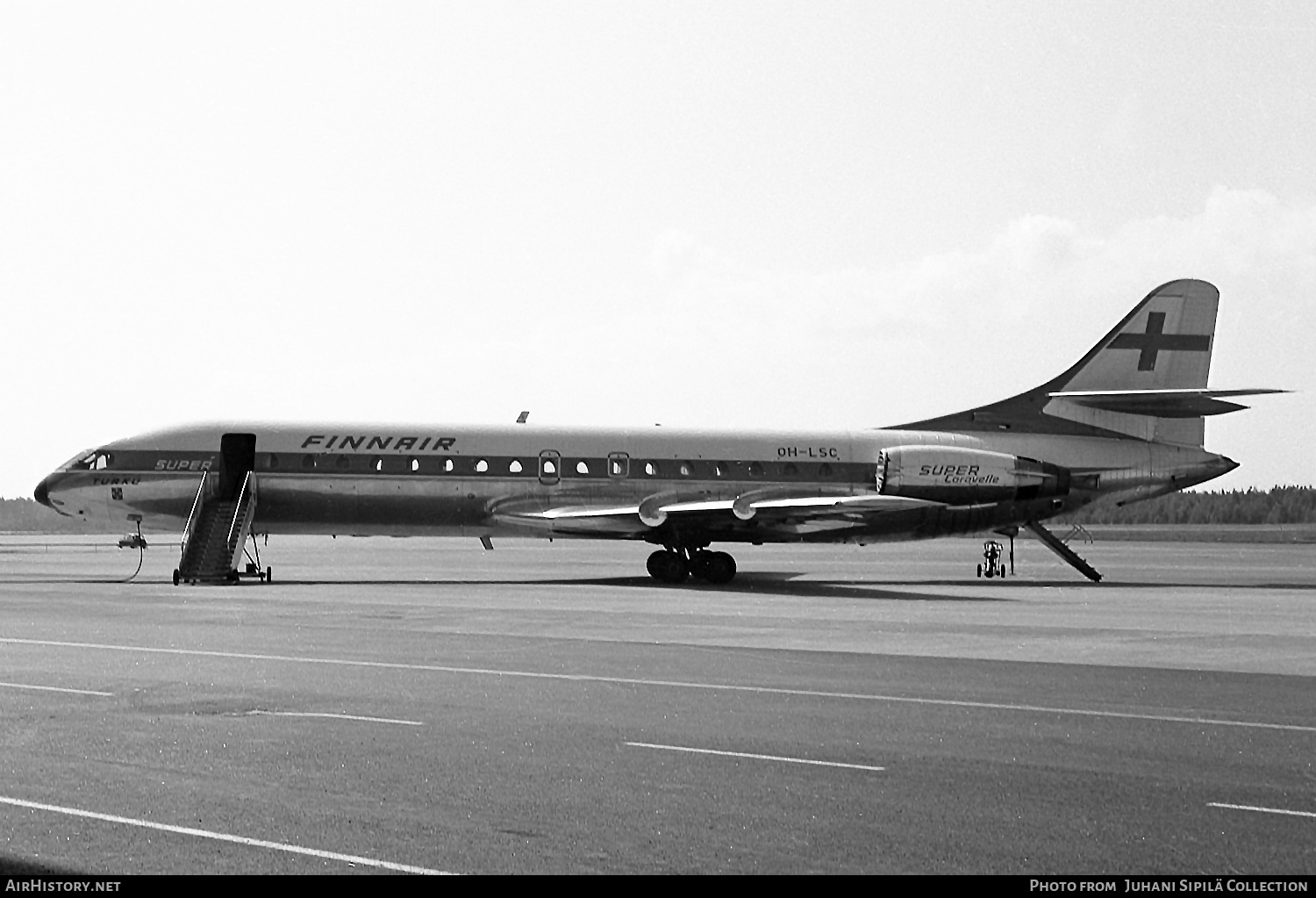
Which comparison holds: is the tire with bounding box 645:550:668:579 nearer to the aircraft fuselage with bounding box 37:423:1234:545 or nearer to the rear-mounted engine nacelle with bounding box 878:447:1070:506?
the aircraft fuselage with bounding box 37:423:1234:545

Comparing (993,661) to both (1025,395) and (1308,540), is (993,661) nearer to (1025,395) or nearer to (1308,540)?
(1025,395)

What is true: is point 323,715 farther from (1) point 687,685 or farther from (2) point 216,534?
(2) point 216,534

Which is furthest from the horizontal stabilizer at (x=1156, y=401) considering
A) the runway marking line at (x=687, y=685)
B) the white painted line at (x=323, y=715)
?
the white painted line at (x=323, y=715)

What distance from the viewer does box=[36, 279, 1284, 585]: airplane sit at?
38625 mm

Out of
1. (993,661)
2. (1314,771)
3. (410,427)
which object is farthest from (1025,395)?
(1314,771)

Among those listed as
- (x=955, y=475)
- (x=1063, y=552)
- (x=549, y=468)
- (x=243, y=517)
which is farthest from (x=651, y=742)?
(x=1063, y=552)

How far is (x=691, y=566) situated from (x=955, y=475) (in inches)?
281

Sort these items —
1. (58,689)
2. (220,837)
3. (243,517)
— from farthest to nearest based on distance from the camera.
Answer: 1. (243,517)
2. (58,689)
3. (220,837)

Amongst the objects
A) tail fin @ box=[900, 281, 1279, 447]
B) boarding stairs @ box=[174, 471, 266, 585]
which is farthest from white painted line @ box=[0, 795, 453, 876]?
tail fin @ box=[900, 281, 1279, 447]

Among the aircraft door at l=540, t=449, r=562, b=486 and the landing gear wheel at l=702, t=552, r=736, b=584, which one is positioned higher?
the aircraft door at l=540, t=449, r=562, b=486

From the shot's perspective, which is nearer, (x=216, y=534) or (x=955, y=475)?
(x=216, y=534)

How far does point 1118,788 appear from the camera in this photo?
9.80 meters

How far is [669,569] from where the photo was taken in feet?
128

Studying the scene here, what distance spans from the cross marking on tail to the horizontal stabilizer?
41.9 inches
